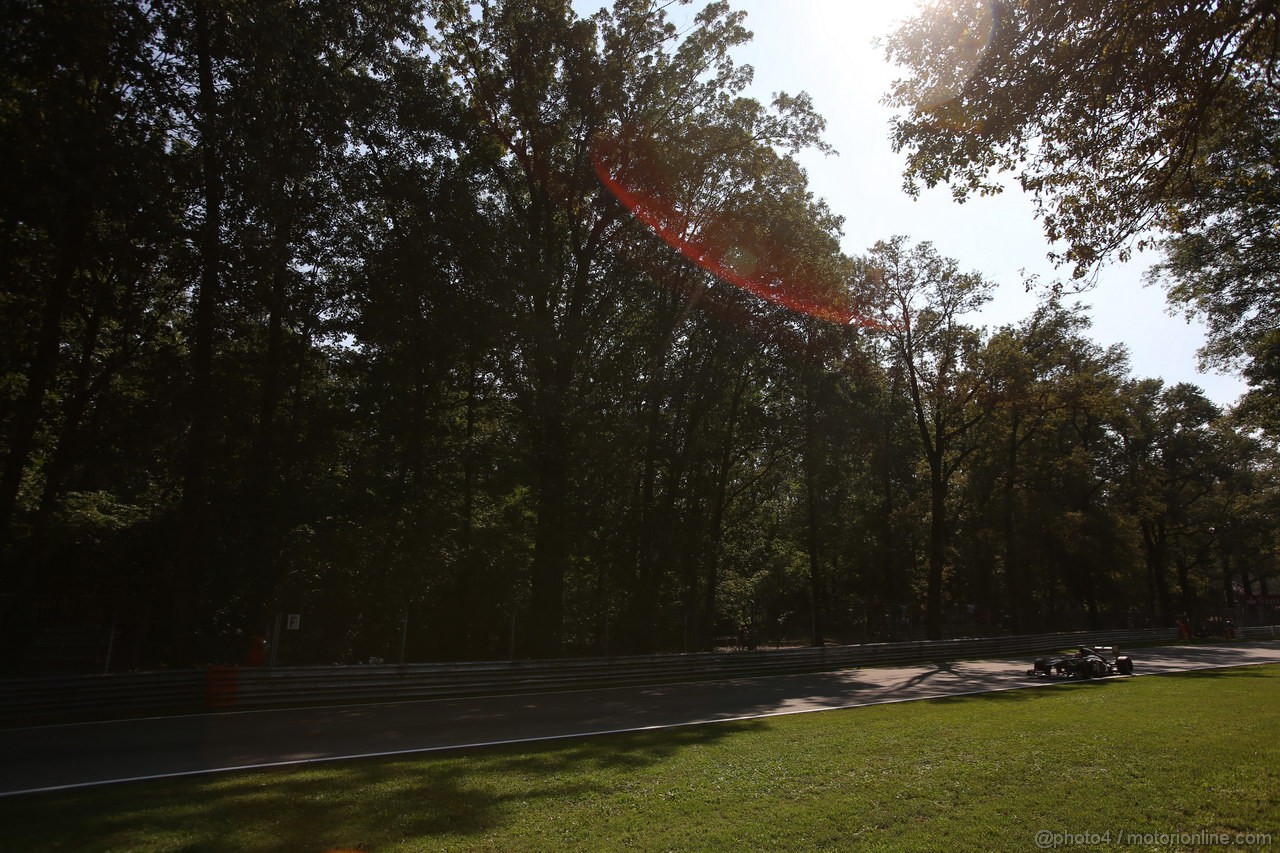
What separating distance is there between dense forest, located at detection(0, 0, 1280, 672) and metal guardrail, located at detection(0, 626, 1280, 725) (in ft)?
3.36

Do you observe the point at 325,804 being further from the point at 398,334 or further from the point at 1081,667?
the point at 1081,667

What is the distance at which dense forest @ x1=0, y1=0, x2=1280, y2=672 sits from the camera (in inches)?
554

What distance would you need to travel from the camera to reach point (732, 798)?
22.5ft

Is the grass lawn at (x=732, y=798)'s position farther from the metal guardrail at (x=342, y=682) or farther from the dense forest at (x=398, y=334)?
the dense forest at (x=398, y=334)

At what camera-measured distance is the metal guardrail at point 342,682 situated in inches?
471

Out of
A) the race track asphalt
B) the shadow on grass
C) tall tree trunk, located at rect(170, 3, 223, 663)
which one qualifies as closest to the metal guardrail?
the race track asphalt

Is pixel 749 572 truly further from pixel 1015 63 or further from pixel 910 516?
pixel 1015 63

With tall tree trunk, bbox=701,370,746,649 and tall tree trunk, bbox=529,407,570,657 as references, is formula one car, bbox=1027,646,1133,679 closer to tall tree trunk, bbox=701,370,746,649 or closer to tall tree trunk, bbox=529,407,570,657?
tall tree trunk, bbox=701,370,746,649

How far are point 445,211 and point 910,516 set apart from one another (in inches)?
1189

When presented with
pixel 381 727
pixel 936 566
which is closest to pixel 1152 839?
pixel 381 727

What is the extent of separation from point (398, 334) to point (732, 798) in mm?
14719

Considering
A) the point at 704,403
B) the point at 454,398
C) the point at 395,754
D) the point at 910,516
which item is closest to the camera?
the point at 395,754

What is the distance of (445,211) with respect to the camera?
1934 cm

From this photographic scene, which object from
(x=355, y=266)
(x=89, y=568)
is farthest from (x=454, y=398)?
(x=89, y=568)
